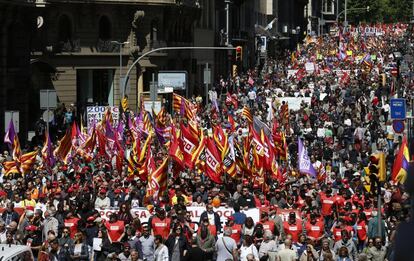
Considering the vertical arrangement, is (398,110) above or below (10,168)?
above

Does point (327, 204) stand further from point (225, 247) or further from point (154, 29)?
point (154, 29)

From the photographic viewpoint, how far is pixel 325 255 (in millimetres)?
16812

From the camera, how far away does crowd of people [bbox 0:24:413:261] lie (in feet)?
61.1

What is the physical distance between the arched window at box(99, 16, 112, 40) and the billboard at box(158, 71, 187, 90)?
4.72 meters

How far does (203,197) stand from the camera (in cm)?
2403

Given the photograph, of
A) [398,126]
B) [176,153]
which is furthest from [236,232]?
[398,126]

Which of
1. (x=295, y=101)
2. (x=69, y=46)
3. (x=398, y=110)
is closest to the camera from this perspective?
(x=398, y=110)

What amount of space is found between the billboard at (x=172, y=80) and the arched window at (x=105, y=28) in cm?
472

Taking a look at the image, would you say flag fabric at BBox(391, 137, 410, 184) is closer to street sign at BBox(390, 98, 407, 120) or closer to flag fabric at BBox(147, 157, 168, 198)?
flag fabric at BBox(147, 157, 168, 198)

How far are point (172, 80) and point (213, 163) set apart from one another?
31.3 meters

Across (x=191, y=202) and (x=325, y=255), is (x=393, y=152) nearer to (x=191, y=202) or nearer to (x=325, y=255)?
(x=191, y=202)

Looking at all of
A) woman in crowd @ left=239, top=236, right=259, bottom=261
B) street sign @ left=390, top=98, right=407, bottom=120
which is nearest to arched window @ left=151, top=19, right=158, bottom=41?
street sign @ left=390, top=98, right=407, bottom=120

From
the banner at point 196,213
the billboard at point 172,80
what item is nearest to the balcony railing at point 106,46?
the billboard at point 172,80

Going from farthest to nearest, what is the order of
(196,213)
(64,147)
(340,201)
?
(64,147) → (340,201) → (196,213)
